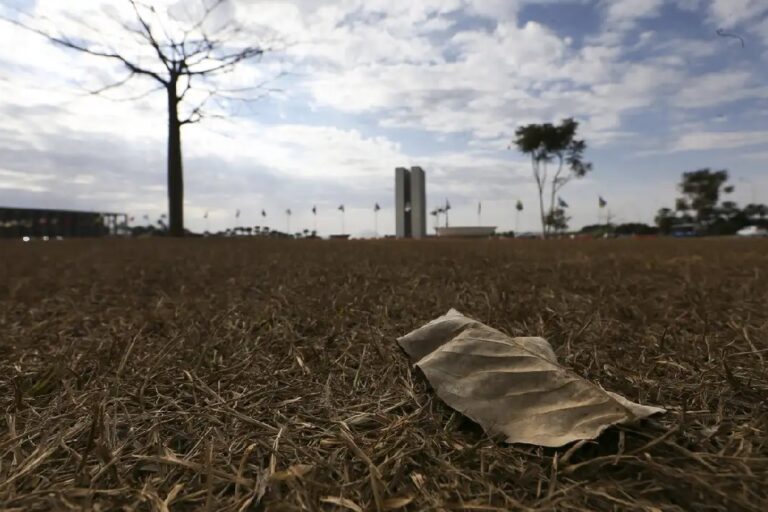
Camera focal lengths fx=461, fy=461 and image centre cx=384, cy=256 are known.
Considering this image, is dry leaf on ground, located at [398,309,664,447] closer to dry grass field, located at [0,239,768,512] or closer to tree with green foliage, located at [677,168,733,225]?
dry grass field, located at [0,239,768,512]

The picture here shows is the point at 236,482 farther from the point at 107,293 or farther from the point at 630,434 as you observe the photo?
the point at 107,293

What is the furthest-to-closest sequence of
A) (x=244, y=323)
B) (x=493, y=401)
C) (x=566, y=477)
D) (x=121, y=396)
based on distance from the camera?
(x=244, y=323) < (x=121, y=396) < (x=493, y=401) < (x=566, y=477)

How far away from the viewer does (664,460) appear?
2.17ft

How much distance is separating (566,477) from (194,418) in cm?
66

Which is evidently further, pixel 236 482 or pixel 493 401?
pixel 493 401

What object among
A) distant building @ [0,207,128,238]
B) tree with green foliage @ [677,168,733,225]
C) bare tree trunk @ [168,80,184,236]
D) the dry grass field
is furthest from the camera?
tree with green foliage @ [677,168,733,225]

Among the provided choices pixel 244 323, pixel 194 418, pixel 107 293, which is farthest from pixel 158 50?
pixel 194 418

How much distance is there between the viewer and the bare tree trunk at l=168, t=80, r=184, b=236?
11.3 meters

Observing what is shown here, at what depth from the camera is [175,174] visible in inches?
455

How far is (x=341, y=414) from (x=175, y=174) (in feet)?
39.6

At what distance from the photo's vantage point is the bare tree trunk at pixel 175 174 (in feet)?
37.1

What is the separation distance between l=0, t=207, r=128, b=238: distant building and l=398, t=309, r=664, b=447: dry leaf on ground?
2855cm

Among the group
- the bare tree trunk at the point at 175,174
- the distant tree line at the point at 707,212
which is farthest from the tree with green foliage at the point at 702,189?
the bare tree trunk at the point at 175,174

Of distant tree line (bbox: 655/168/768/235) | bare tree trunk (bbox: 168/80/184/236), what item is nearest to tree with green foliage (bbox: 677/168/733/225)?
distant tree line (bbox: 655/168/768/235)
